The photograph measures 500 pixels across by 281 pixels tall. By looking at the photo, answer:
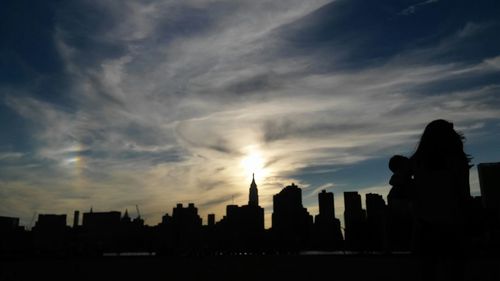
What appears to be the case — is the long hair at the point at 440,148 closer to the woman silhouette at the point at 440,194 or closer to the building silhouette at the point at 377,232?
the woman silhouette at the point at 440,194

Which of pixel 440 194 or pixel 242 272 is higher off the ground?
pixel 440 194

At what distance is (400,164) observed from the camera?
172 inches

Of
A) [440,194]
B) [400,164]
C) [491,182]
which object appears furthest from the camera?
[491,182]

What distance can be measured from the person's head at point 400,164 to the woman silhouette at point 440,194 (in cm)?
7

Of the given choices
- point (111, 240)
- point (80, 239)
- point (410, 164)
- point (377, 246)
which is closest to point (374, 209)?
point (377, 246)

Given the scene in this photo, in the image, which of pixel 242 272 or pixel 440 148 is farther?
pixel 242 272

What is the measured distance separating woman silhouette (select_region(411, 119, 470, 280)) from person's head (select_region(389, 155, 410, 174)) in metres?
0.07

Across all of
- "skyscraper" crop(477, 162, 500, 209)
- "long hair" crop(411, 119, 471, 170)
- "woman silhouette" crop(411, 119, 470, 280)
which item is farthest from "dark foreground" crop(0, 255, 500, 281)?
"skyscraper" crop(477, 162, 500, 209)

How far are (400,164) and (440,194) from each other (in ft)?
1.59

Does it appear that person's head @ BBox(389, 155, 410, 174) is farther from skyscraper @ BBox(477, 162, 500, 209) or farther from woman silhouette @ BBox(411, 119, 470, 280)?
skyscraper @ BBox(477, 162, 500, 209)

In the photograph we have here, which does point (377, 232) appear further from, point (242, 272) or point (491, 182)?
point (242, 272)

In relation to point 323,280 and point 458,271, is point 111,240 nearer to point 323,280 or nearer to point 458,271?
point 323,280

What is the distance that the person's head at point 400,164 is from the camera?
4336 millimetres

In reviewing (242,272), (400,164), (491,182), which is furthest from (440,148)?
(491,182)
